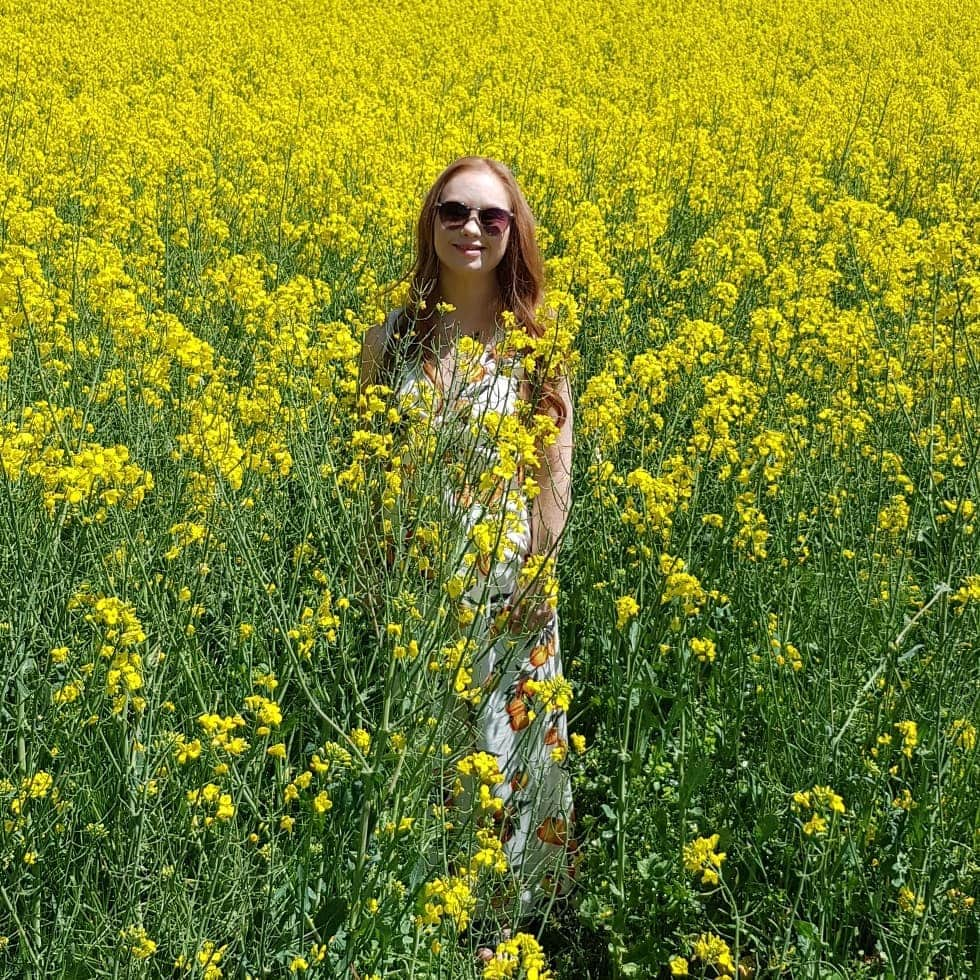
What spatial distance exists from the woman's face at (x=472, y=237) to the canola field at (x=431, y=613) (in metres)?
0.29

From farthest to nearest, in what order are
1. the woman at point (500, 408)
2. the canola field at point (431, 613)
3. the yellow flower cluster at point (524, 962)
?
the woman at point (500, 408)
the canola field at point (431, 613)
the yellow flower cluster at point (524, 962)

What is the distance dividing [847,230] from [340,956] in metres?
3.88

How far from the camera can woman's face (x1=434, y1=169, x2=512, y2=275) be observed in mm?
2809

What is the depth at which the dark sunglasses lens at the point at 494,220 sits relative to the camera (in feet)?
9.23

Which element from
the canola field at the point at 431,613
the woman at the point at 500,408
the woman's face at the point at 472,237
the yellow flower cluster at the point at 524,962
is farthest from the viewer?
the woman's face at the point at 472,237

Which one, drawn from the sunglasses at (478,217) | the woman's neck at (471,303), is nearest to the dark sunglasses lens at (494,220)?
the sunglasses at (478,217)

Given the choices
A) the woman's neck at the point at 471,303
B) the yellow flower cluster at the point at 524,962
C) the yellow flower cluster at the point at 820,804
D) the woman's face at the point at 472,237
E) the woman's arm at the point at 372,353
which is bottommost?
the yellow flower cluster at the point at 524,962

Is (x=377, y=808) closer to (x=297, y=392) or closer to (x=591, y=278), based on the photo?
(x=297, y=392)

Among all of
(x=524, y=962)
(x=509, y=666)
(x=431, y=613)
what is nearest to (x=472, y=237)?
(x=509, y=666)

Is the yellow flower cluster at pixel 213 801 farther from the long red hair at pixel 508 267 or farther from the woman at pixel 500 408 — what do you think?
the long red hair at pixel 508 267

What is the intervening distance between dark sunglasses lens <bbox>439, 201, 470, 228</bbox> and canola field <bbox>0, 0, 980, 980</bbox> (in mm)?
370

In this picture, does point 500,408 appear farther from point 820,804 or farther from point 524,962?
point 524,962

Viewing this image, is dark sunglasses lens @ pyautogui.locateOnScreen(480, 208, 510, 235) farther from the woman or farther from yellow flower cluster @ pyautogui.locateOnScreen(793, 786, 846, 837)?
yellow flower cluster @ pyautogui.locateOnScreen(793, 786, 846, 837)

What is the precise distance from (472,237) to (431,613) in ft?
4.07
